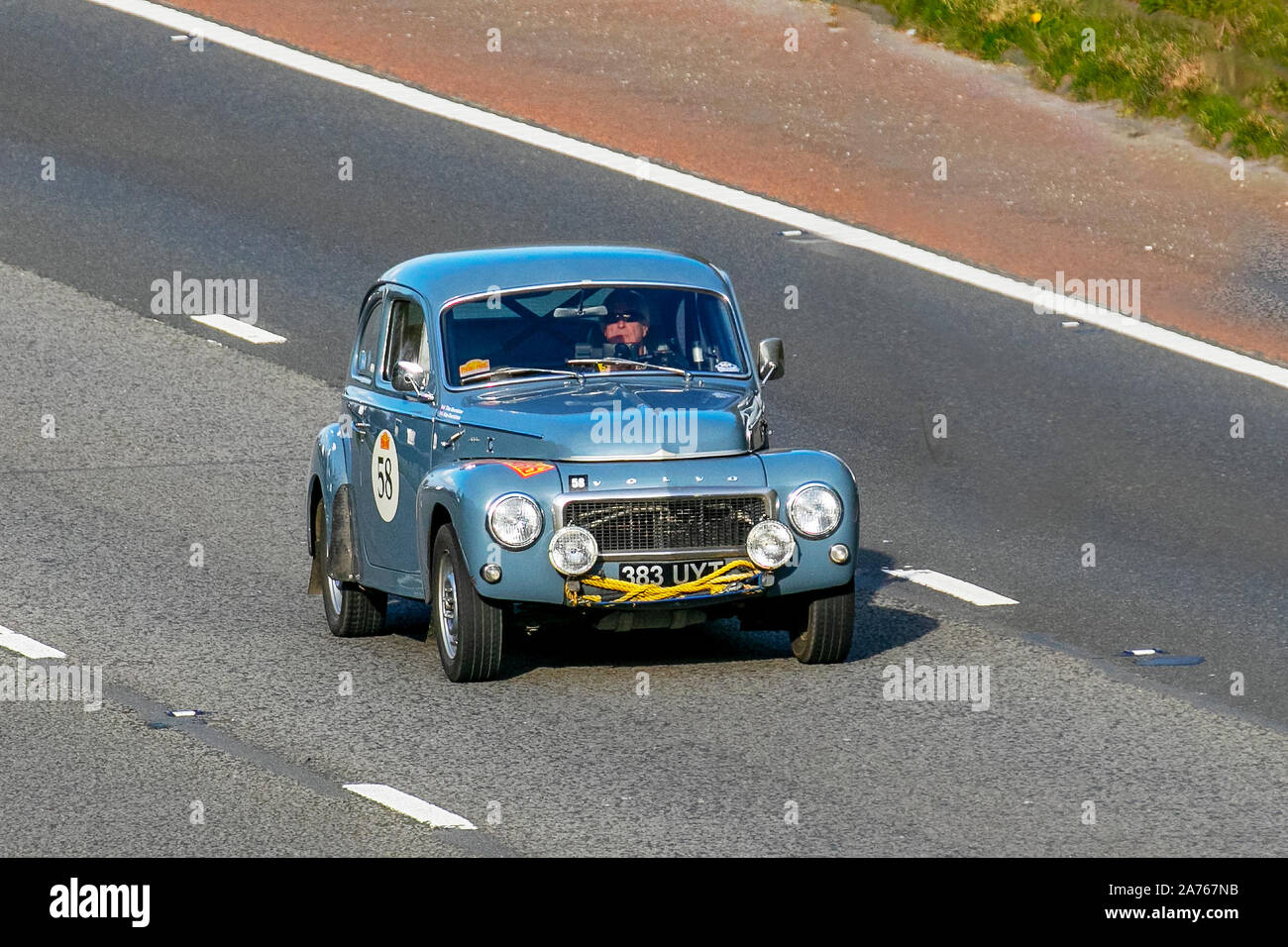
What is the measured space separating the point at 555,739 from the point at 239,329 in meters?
9.03

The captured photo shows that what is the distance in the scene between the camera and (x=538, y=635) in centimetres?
1230

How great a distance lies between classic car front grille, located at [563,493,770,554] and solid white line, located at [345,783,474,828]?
1.73 metres

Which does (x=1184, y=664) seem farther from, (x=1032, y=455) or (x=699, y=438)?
(x=1032, y=455)

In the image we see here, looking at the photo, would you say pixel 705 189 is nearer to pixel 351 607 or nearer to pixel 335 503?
pixel 335 503

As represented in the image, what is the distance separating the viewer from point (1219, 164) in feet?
68.9

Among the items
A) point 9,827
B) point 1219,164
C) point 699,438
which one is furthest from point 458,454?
point 1219,164

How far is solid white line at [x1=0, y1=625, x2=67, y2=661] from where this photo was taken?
38.6 feet

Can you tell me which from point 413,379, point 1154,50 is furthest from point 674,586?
point 1154,50

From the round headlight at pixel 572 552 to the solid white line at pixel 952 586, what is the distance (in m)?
3.01

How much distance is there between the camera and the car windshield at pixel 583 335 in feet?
39.3

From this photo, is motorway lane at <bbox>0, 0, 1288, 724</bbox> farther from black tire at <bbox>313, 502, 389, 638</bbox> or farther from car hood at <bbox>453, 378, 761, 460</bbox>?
black tire at <bbox>313, 502, 389, 638</bbox>
